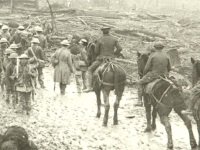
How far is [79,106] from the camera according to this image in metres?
12.8

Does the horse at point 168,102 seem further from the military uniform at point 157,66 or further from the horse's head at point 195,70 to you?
the horse's head at point 195,70

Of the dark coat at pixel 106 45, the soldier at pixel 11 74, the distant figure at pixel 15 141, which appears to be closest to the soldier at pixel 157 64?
the dark coat at pixel 106 45

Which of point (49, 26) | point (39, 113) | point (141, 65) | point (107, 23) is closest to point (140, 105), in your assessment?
point (141, 65)

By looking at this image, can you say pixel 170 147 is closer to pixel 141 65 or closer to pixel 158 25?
pixel 141 65

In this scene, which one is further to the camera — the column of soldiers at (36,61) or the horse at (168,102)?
the column of soldiers at (36,61)

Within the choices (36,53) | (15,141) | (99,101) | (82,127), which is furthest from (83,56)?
(15,141)

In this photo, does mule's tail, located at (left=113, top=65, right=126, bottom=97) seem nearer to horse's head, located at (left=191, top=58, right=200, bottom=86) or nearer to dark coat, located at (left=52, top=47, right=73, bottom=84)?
horse's head, located at (left=191, top=58, right=200, bottom=86)

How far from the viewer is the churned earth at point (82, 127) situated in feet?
31.3

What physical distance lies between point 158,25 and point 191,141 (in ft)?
60.2

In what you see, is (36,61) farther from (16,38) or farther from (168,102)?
(168,102)

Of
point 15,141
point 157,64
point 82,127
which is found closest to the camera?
point 15,141

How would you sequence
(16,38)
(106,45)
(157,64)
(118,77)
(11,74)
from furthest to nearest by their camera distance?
1. (16,38)
2. (11,74)
3. (106,45)
4. (118,77)
5. (157,64)

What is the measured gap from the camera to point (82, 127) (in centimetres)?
1065

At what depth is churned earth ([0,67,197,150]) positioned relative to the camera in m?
9.55
